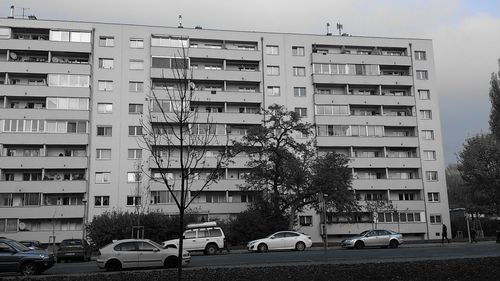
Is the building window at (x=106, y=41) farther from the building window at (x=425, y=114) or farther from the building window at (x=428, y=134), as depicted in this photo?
the building window at (x=428, y=134)

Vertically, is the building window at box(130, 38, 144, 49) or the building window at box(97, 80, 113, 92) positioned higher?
the building window at box(130, 38, 144, 49)

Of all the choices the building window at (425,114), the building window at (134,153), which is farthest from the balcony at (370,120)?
the building window at (134,153)

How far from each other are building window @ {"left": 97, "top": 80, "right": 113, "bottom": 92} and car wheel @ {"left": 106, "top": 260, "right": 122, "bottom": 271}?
Result: 40936mm

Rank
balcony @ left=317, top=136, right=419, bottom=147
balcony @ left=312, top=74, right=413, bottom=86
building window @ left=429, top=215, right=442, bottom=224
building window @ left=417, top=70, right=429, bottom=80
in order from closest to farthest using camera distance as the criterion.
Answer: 1. balcony @ left=317, top=136, right=419, bottom=147
2. building window @ left=429, top=215, right=442, bottom=224
3. balcony @ left=312, top=74, right=413, bottom=86
4. building window @ left=417, top=70, right=429, bottom=80

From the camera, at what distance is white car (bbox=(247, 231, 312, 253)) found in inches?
1325

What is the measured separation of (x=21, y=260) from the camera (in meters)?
19.9

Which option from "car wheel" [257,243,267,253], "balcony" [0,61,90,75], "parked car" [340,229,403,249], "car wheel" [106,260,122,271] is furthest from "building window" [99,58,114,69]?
"car wheel" [106,260,122,271]

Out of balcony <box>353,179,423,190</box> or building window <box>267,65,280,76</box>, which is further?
building window <box>267,65,280,76</box>

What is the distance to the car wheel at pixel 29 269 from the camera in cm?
1980

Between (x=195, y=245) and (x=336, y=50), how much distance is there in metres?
42.3

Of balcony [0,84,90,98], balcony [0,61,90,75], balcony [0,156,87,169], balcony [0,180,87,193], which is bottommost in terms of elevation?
balcony [0,180,87,193]

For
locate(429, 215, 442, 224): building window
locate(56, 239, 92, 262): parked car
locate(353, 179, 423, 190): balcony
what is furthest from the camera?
locate(429, 215, 442, 224): building window

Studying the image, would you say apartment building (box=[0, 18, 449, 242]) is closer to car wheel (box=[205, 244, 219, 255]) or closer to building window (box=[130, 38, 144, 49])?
building window (box=[130, 38, 144, 49])

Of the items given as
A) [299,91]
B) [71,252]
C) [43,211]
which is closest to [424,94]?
[299,91]
